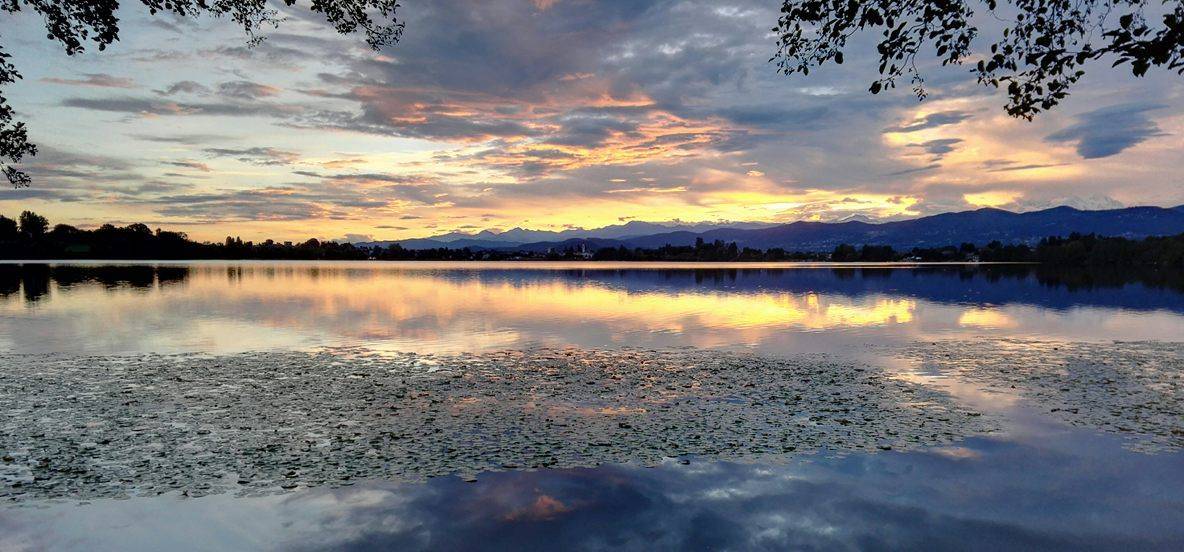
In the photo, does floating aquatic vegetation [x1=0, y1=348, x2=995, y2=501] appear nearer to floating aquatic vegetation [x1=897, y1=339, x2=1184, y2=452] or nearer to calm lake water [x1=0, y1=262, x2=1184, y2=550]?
calm lake water [x1=0, y1=262, x2=1184, y2=550]

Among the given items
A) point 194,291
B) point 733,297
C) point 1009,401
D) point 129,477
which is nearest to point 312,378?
point 129,477

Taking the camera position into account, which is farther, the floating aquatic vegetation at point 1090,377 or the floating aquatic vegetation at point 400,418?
the floating aquatic vegetation at point 1090,377

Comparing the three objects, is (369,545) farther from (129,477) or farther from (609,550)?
(129,477)

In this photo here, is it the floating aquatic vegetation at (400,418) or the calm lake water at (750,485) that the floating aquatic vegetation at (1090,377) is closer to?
the calm lake water at (750,485)

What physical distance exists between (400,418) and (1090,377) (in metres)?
23.5

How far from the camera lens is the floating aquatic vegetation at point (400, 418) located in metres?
13.5

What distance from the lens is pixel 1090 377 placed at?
24.0 meters

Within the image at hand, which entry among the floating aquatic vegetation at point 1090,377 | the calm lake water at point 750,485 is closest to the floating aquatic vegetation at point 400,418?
the calm lake water at point 750,485

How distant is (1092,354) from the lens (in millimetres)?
29562

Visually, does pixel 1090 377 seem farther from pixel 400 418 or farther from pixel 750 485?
pixel 400 418

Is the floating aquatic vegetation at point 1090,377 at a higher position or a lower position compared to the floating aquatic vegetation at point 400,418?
lower

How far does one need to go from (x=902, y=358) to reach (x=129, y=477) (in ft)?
88.9

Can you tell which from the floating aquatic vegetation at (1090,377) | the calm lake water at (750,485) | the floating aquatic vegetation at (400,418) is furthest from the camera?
the floating aquatic vegetation at (1090,377)

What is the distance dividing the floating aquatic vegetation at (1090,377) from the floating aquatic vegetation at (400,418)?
317 centimetres
